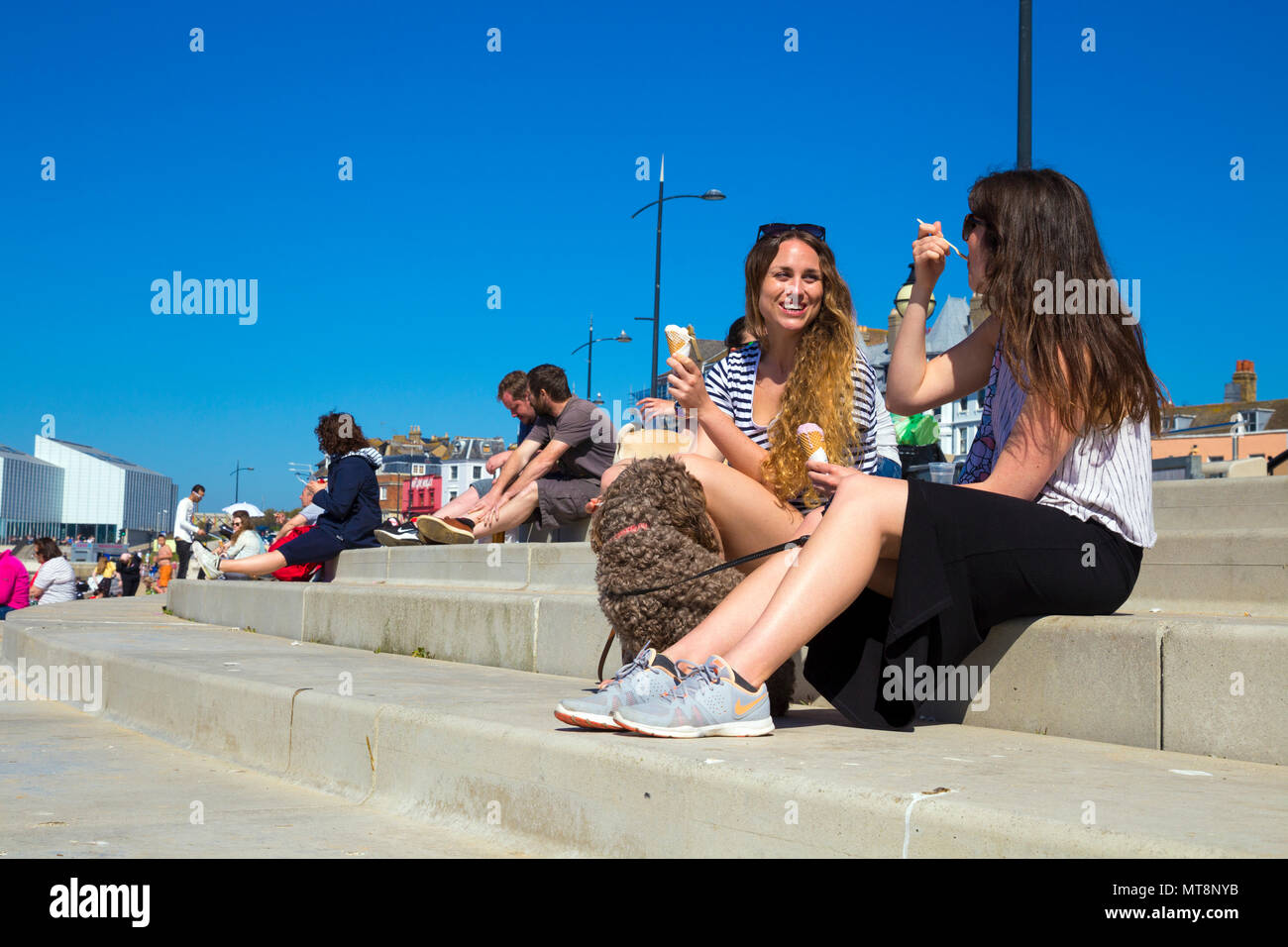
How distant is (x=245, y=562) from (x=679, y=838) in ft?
25.4

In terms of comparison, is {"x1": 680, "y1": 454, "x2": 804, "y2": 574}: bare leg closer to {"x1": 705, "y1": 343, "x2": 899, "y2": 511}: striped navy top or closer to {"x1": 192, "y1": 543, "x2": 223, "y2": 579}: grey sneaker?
{"x1": 705, "y1": 343, "x2": 899, "y2": 511}: striped navy top

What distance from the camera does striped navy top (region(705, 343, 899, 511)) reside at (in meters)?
4.30

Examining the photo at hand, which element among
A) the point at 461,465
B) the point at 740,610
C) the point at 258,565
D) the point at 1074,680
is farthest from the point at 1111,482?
the point at 461,465

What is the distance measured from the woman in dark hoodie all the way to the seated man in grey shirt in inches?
31.5

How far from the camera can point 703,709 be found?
3.09 meters

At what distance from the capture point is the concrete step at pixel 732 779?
A: 2168 millimetres

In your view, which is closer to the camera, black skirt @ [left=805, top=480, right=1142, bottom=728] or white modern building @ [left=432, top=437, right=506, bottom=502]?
black skirt @ [left=805, top=480, right=1142, bottom=728]

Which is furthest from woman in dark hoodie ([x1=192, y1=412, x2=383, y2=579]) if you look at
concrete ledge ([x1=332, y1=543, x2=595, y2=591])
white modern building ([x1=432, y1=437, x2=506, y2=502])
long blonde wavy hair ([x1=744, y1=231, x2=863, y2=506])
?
white modern building ([x1=432, y1=437, x2=506, y2=502])

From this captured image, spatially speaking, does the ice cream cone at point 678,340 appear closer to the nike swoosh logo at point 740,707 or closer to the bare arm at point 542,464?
the nike swoosh logo at point 740,707

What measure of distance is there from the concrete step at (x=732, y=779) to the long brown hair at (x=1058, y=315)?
3.15 feet

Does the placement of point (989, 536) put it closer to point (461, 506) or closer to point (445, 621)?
point (445, 621)

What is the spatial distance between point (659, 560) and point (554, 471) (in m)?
5.49
